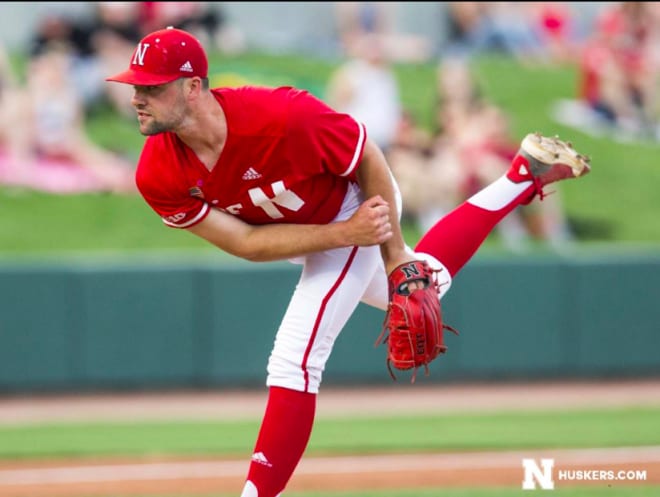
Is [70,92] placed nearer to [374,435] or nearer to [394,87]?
[394,87]

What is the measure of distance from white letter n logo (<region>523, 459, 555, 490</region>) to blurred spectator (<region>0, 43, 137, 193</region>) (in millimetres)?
6431

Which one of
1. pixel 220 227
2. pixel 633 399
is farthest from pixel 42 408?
pixel 220 227

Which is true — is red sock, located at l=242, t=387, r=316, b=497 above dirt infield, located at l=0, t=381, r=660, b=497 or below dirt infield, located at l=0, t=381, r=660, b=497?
below

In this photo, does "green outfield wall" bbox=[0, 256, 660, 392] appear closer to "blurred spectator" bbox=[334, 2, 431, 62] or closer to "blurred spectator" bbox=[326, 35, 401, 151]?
"blurred spectator" bbox=[326, 35, 401, 151]

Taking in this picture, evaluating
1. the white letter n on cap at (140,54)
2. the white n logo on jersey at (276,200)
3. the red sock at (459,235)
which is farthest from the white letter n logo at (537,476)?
the white letter n on cap at (140,54)

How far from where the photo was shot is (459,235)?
14.2 ft

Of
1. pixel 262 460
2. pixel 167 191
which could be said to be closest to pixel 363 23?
pixel 167 191

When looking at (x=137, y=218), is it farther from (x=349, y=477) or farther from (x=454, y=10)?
(x=349, y=477)

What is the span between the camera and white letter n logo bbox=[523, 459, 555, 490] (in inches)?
208

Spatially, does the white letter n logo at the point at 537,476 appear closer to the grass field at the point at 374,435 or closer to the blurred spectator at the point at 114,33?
the grass field at the point at 374,435

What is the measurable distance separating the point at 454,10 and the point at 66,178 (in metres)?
4.14

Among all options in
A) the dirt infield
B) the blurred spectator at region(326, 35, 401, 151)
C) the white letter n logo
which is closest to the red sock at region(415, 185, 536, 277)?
the white letter n logo

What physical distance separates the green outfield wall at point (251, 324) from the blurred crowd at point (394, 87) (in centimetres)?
139

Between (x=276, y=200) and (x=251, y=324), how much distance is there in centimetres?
554
